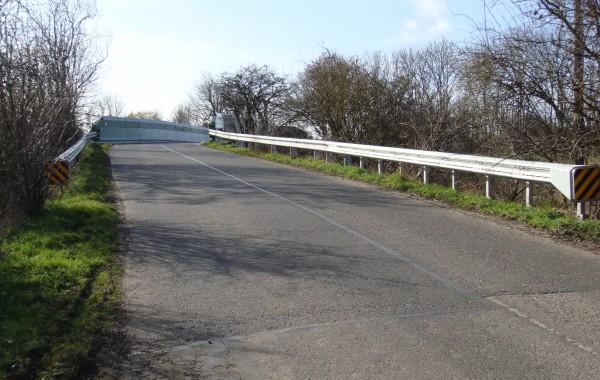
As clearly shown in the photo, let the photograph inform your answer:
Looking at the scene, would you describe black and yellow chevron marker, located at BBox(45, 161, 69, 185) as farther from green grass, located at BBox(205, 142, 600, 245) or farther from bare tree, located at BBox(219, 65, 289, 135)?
bare tree, located at BBox(219, 65, 289, 135)

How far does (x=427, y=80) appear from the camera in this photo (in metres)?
26.8

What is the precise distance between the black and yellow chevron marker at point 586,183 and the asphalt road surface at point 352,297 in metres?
1.00

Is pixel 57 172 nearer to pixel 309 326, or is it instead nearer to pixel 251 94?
pixel 309 326

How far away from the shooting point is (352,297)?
19.1 feet

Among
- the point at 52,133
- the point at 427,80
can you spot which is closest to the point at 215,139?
the point at 427,80

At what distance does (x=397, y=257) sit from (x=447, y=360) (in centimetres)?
310

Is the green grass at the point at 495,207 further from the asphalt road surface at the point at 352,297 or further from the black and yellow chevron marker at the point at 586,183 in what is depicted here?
the asphalt road surface at the point at 352,297

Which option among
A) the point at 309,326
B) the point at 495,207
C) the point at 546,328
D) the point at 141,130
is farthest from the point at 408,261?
the point at 141,130

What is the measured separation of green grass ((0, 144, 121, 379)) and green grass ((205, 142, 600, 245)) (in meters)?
6.66

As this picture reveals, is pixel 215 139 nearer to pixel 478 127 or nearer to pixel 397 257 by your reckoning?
pixel 478 127

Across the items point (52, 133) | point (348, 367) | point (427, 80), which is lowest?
point (348, 367)

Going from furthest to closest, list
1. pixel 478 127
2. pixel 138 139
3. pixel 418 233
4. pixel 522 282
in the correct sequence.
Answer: pixel 138 139 → pixel 478 127 → pixel 418 233 → pixel 522 282

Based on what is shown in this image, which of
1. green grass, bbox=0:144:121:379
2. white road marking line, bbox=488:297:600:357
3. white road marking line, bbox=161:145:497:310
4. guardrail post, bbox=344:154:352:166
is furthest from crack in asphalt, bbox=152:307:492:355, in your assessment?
guardrail post, bbox=344:154:352:166

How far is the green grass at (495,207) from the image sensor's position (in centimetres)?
864
